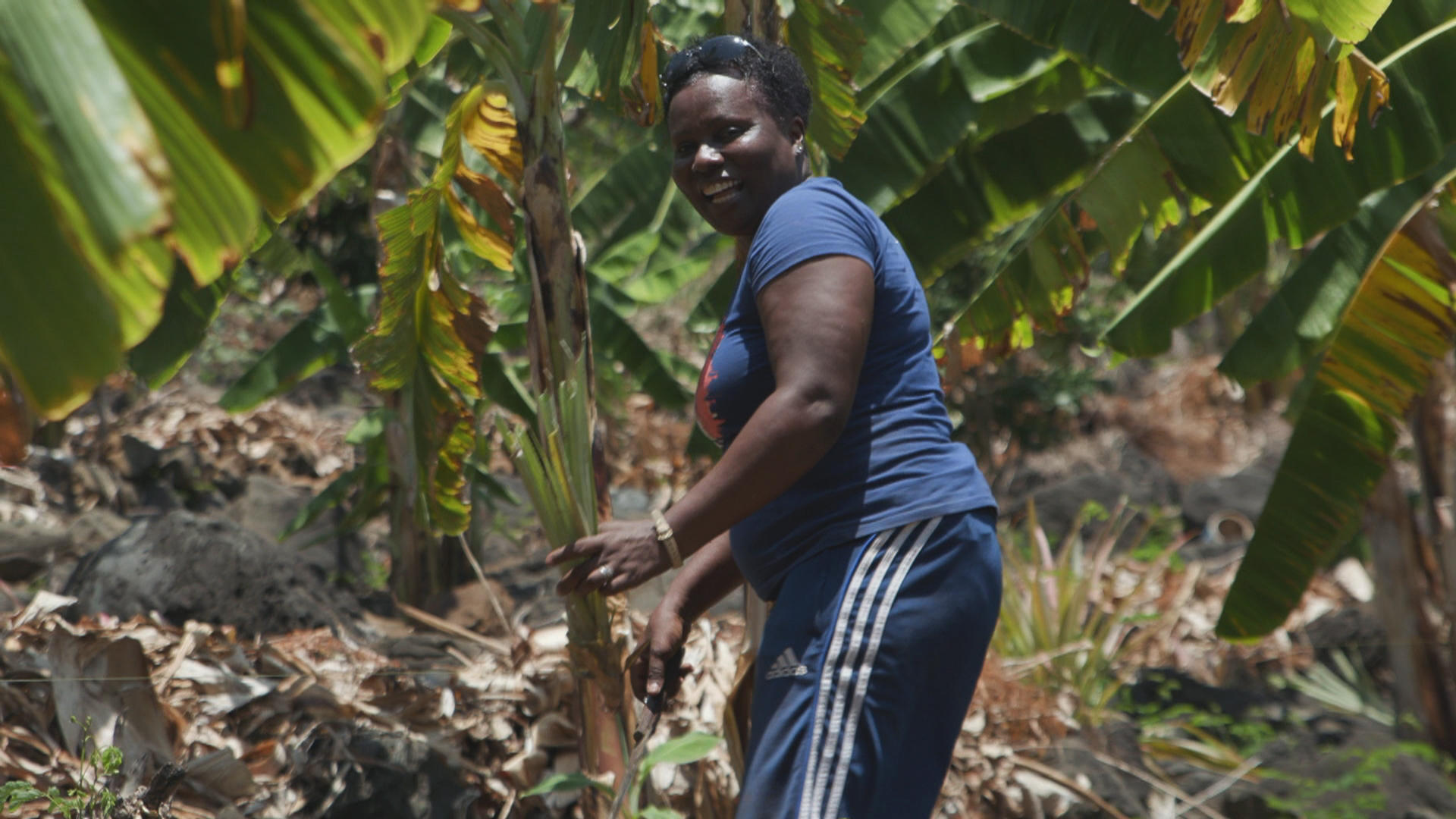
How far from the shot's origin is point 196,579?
4.52m

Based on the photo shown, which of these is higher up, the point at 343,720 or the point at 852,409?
the point at 852,409

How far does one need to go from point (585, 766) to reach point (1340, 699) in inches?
234

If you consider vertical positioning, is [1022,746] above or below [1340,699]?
above

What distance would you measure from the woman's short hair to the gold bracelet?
0.83 m

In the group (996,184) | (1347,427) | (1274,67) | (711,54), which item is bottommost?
(1347,427)

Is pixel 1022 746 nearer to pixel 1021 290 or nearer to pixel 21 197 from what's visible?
pixel 1021 290

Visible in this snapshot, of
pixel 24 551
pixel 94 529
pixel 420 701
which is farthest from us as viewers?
pixel 94 529

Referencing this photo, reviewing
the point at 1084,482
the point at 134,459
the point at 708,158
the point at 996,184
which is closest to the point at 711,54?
the point at 708,158

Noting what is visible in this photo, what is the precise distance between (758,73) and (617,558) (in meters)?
0.96

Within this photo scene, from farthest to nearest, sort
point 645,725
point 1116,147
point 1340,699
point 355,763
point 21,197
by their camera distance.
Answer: point 1340,699
point 1116,147
point 355,763
point 645,725
point 21,197

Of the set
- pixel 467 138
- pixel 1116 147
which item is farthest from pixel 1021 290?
pixel 467 138

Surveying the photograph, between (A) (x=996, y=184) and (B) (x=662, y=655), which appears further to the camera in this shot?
(A) (x=996, y=184)

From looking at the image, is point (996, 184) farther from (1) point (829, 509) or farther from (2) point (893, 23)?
(1) point (829, 509)

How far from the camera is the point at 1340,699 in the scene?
7.66 m
